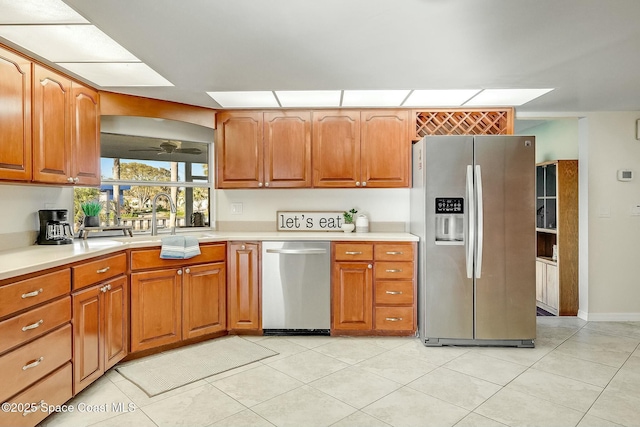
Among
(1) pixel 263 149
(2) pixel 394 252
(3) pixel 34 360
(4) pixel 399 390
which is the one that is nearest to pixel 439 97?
(2) pixel 394 252

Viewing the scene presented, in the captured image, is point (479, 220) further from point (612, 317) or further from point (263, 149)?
point (612, 317)

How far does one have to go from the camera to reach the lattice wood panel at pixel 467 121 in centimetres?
375

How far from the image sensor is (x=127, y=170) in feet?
11.7

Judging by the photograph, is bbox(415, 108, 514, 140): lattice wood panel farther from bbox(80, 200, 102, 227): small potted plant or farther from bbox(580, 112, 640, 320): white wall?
bbox(80, 200, 102, 227): small potted plant

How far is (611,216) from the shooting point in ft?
13.4

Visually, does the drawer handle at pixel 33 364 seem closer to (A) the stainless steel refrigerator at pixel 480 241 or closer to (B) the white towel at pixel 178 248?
(B) the white towel at pixel 178 248

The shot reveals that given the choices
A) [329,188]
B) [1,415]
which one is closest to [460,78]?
[329,188]

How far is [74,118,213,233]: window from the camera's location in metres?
3.47

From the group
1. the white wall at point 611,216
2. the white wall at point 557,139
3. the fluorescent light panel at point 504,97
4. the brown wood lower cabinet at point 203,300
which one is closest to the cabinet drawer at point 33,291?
the brown wood lower cabinet at point 203,300

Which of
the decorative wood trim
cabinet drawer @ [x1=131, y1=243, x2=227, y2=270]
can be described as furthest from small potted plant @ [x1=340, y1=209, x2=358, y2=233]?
the decorative wood trim

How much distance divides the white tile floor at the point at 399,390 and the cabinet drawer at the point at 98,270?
716 millimetres

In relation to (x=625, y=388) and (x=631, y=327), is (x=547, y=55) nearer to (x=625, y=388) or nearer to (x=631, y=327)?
(x=625, y=388)

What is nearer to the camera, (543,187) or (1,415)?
(1,415)

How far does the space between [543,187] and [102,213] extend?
4.98 m
